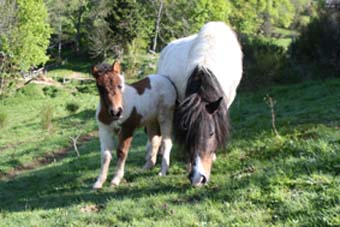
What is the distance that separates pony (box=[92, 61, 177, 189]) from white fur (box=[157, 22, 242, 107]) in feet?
1.22

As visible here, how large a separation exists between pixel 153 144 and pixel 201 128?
2.62m

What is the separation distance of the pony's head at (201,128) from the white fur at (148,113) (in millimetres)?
1527

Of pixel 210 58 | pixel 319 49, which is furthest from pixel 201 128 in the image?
pixel 319 49

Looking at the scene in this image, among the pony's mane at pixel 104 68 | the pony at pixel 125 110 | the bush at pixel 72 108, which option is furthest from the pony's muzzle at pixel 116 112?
the bush at pixel 72 108

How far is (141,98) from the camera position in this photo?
311 inches

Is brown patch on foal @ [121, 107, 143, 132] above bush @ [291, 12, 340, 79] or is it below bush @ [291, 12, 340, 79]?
below

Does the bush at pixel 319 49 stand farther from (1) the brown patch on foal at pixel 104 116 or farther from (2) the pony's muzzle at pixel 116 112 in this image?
(2) the pony's muzzle at pixel 116 112

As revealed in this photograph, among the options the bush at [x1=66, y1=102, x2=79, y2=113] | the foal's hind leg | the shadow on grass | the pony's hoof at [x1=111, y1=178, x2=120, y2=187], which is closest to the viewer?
the shadow on grass

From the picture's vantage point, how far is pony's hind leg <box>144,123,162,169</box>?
8523 mm

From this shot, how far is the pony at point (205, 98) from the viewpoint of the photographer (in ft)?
20.2

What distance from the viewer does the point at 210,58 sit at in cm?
721

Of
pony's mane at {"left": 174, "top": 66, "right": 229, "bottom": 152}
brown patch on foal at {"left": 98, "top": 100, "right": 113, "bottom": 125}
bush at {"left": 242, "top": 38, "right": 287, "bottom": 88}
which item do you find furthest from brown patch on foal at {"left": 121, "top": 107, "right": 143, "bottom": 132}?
bush at {"left": 242, "top": 38, "right": 287, "bottom": 88}

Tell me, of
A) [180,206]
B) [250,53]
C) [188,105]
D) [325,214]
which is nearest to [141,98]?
[188,105]

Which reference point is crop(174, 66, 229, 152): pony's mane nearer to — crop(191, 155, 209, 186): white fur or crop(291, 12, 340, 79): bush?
crop(191, 155, 209, 186): white fur
